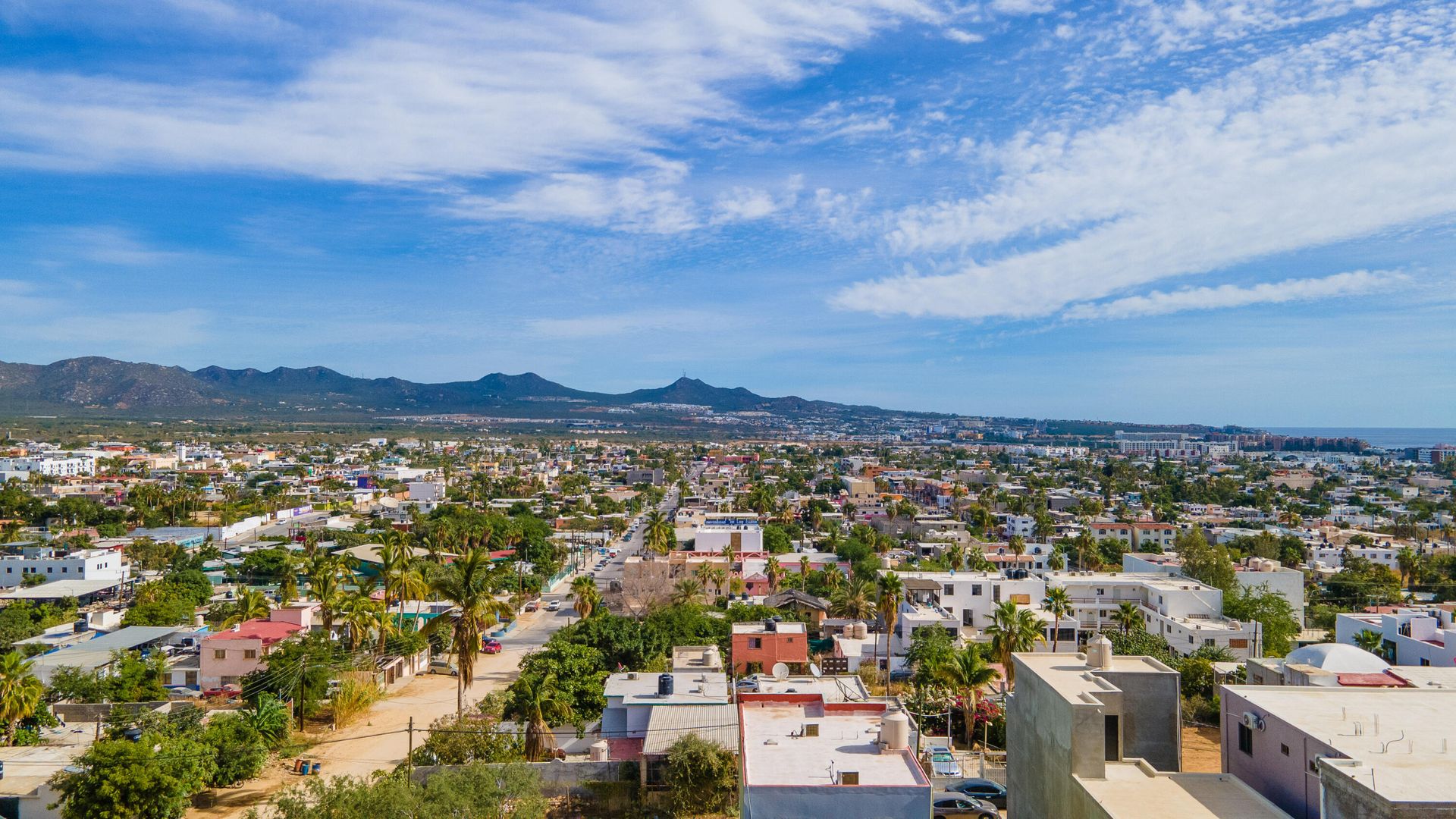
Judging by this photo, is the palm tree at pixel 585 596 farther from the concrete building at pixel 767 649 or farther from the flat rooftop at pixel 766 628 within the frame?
the concrete building at pixel 767 649

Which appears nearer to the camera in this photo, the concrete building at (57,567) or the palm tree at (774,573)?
the concrete building at (57,567)

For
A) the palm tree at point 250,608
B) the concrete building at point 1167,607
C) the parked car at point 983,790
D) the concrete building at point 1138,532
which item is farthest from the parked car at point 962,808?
the concrete building at point 1138,532

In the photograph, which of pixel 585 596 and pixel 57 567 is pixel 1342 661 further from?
pixel 57 567

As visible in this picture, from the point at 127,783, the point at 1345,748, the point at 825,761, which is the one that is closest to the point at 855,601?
the point at 825,761

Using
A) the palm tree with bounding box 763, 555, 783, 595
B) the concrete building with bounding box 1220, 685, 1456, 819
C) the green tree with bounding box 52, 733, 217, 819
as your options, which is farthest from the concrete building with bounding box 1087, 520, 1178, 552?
the green tree with bounding box 52, 733, 217, 819

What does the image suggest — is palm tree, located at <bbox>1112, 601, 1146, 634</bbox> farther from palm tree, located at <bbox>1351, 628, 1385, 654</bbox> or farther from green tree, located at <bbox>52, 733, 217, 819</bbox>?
green tree, located at <bbox>52, 733, 217, 819</bbox>

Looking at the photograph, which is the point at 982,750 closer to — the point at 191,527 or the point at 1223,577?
the point at 1223,577
